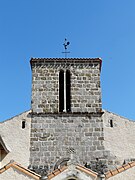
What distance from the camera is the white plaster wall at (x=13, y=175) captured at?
958cm

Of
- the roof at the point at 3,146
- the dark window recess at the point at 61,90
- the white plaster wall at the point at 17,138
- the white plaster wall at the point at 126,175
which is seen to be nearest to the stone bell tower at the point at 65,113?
the dark window recess at the point at 61,90

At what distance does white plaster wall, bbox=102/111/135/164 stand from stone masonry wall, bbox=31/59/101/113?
37.4 inches

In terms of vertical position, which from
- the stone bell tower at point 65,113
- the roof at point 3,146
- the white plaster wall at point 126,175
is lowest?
the white plaster wall at point 126,175

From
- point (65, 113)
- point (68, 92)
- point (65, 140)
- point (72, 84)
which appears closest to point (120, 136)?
point (65, 140)

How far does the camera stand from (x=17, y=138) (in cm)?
1673

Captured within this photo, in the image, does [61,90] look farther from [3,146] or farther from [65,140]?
[3,146]

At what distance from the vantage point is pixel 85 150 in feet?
54.4

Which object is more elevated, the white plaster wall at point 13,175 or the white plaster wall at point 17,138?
the white plaster wall at point 17,138

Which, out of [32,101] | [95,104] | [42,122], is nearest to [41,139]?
[42,122]

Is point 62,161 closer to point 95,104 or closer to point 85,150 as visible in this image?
point 85,150

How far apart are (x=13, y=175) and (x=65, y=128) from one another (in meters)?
7.47

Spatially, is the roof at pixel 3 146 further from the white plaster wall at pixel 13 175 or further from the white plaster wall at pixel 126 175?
the white plaster wall at pixel 126 175

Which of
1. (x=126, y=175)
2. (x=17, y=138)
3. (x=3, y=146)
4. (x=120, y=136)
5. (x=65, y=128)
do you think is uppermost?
(x=65, y=128)

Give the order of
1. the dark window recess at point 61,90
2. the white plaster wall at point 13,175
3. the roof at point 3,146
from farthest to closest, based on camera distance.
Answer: the dark window recess at point 61,90 < the roof at point 3,146 < the white plaster wall at point 13,175
